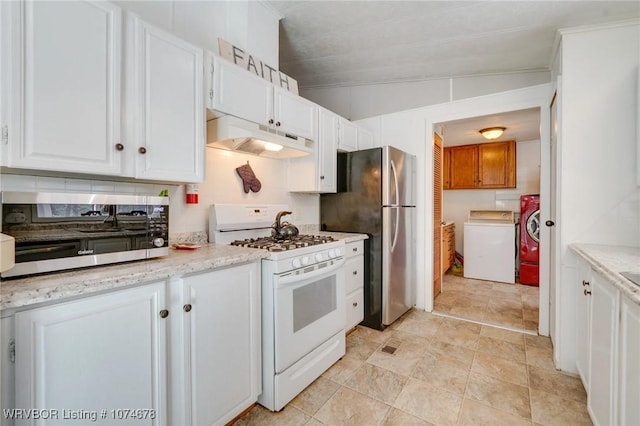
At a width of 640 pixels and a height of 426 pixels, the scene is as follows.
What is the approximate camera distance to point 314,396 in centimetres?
176

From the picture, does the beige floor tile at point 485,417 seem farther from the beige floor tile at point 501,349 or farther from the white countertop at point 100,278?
the white countertop at point 100,278

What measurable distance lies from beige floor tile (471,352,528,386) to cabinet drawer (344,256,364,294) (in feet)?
3.46

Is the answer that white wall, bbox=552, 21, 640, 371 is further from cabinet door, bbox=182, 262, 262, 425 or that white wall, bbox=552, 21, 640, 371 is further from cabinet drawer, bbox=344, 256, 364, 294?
cabinet door, bbox=182, 262, 262, 425

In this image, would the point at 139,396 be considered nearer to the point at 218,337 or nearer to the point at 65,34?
the point at 218,337

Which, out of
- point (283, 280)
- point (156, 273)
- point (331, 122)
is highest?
point (331, 122)

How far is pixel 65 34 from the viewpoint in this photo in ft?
3.61

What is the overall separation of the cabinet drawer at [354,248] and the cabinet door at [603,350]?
1.55m

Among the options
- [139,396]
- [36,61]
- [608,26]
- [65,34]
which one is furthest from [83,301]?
[608,26]

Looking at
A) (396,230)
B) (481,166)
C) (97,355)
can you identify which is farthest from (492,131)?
(97,355)

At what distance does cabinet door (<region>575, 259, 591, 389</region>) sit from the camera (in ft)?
5.36

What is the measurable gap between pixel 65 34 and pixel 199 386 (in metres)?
1.57

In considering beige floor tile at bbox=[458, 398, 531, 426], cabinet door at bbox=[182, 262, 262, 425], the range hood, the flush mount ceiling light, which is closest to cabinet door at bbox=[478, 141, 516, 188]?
the flush mount ceiling light

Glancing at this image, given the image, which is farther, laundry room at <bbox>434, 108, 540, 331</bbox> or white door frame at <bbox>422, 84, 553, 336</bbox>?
laundry room at <bbox>434, 108, 540, 331</bbox>

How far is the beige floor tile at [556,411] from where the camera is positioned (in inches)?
60.9
